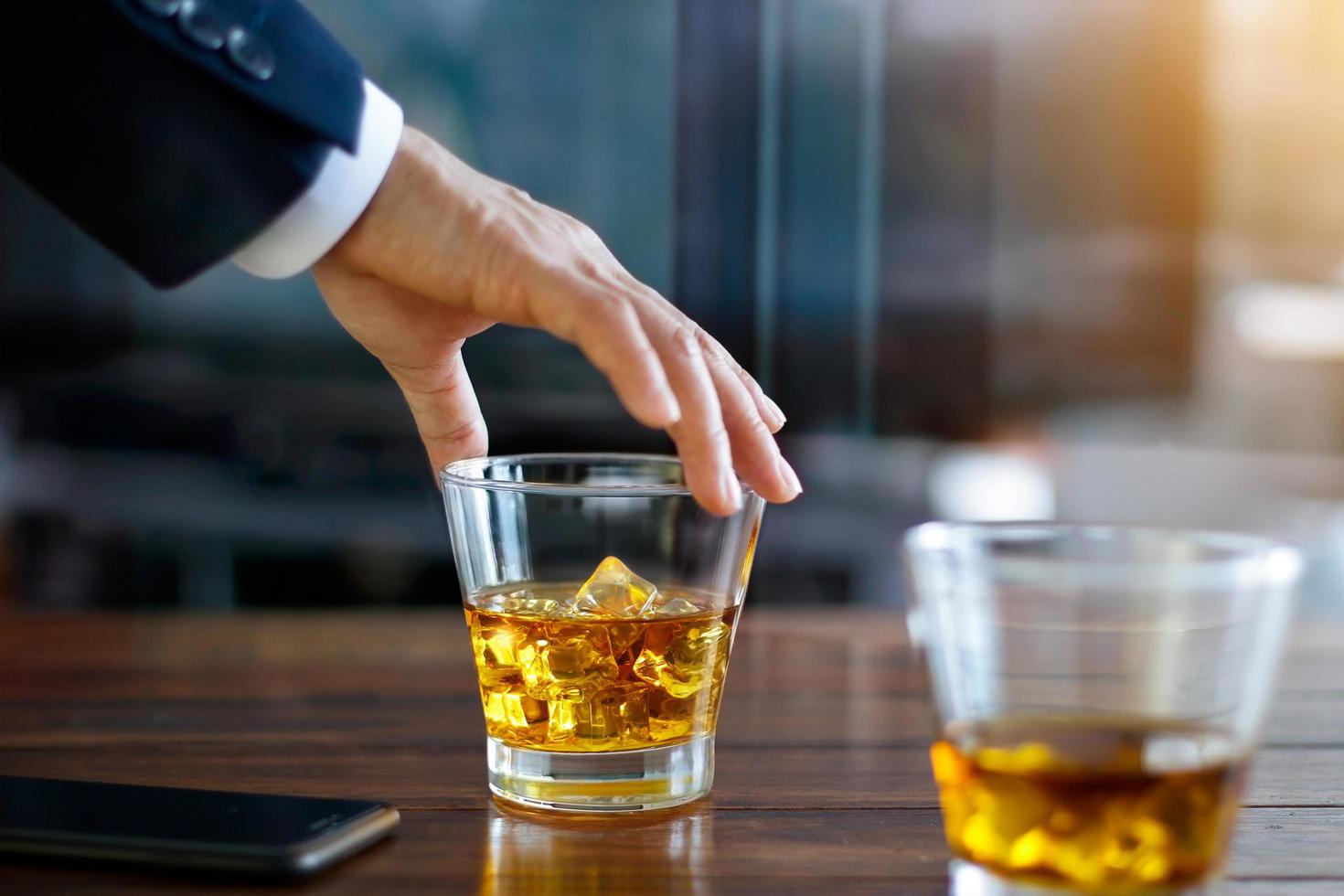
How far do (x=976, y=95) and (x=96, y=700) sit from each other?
2.55m

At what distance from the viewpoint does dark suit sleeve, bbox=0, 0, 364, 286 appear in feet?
2.68

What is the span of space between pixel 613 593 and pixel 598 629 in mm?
27

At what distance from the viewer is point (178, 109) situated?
0.83 meters

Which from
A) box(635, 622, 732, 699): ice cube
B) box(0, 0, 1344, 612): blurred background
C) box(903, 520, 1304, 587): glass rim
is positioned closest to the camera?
box(903, 520, 1304, 587): glass rim

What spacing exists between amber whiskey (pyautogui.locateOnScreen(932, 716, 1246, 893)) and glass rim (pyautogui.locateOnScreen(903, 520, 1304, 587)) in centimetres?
8

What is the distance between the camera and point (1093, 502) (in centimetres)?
332

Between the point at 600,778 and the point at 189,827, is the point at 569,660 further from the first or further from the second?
the point at 189,827

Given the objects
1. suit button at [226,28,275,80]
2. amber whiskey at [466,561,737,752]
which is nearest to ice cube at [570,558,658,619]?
amber whiskey at [466,561,737,752]

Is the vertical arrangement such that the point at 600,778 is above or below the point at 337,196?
below

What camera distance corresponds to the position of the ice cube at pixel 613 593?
2.66ft

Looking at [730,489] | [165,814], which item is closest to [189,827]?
[165,814]

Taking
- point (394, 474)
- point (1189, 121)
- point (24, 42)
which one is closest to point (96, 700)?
point (24, 42)

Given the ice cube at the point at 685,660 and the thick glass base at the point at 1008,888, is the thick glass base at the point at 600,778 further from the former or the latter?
the thick glass base at the point at 1008,888

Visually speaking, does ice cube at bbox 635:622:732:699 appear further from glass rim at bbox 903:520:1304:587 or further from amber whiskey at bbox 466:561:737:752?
Answer: glass rim at bbox 903:520:1304:587
